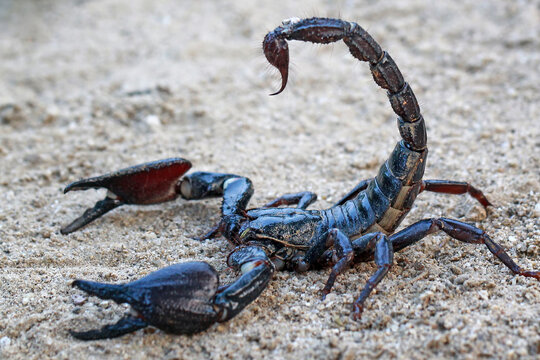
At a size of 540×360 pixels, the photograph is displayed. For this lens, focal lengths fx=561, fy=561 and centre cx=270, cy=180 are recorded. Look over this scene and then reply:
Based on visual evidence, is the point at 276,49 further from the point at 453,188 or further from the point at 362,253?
the point at 453,188

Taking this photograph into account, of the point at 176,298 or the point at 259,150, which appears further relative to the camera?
the point at 259,150

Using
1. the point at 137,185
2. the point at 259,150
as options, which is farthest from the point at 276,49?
the point at 259,150

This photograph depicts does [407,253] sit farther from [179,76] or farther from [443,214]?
[179,76]

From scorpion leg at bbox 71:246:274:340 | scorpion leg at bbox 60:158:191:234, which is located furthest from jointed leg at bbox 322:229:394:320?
scorpion leg at bbox 60:158:191:234

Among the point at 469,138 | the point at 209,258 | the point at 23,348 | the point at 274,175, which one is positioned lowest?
the point at 23,348

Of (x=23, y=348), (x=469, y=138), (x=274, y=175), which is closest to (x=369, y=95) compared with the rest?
(x=469, y=138)

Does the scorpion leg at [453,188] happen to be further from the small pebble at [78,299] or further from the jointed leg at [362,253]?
the small pebble at [78,299]
